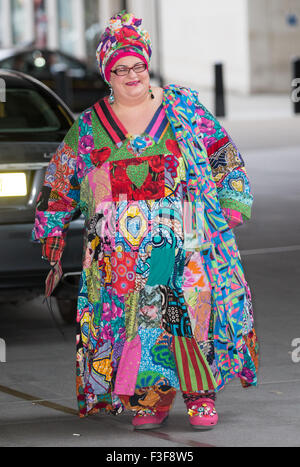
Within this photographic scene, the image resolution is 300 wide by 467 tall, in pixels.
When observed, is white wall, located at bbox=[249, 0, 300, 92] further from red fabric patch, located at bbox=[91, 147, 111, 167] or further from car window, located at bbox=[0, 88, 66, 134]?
red fabric patch, located at bbox=[91, 147, 111, 167]

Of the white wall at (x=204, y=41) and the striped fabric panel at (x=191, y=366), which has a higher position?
the white wall at (x=204, y=41)

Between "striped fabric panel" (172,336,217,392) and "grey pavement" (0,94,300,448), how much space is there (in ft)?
0.67

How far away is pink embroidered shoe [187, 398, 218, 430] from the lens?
5199 millimetres

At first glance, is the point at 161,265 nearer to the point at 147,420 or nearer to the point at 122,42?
the point at 147,420

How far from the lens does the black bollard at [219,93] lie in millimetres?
23781

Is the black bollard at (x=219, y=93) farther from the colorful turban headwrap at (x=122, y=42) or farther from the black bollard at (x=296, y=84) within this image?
the colorful turban headwrap at (x=122, y=42)

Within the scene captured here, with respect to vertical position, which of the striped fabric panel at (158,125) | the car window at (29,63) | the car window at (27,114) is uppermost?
the car window at (29,63)

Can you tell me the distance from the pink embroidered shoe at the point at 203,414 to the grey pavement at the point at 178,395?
0.04 metres

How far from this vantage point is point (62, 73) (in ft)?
78.6

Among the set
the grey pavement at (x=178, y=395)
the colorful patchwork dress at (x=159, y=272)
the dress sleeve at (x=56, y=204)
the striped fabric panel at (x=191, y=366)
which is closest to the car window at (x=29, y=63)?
the grey pavement at (x=178, y=395)

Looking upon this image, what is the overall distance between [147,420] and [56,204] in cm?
100

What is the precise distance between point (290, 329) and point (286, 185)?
6.96 metres
